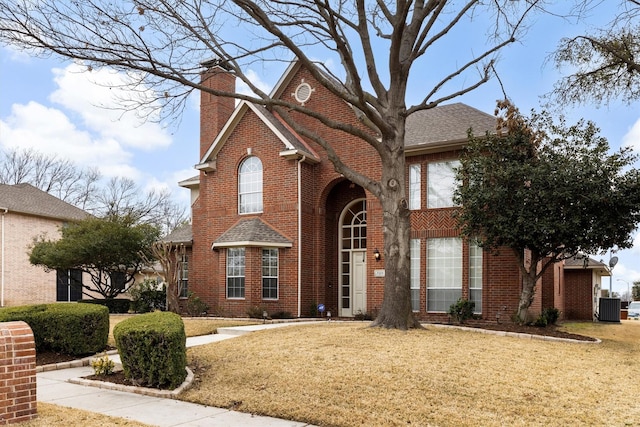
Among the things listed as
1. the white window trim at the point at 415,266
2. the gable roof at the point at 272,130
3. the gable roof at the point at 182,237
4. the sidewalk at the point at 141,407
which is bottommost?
the sidewalk at the point at 141,407

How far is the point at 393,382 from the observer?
23.7 feet

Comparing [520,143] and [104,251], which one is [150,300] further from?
[520,143]

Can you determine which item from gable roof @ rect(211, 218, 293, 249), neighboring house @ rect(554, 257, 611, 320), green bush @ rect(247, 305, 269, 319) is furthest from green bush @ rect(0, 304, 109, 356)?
neighboring house @ rect(554, 257, 611, 320)

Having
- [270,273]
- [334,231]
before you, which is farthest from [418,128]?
[270,273]

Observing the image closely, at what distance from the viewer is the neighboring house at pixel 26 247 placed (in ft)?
85.9

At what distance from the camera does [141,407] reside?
6.89 m

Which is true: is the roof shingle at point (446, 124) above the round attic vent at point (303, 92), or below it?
below

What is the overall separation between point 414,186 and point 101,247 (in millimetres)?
12511

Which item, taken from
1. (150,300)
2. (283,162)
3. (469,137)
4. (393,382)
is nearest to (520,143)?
(469,137)

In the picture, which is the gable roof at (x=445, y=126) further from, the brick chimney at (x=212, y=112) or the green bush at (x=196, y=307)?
the green bush at (x=196, y=307)

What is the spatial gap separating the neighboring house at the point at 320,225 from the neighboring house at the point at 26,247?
1043cm

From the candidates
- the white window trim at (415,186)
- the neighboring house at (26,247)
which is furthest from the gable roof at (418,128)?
the neighboring house at (26,247)

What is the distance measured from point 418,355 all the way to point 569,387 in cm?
231

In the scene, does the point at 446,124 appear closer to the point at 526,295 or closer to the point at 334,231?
the point at 334,231
